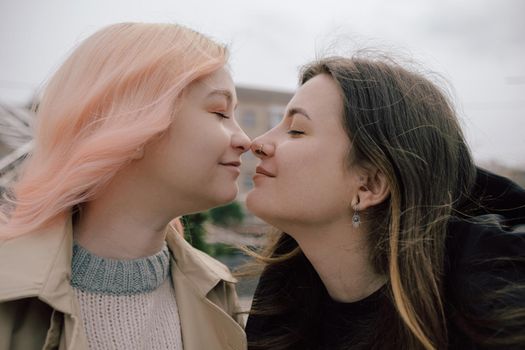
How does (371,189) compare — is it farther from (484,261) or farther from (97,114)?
(97,114)

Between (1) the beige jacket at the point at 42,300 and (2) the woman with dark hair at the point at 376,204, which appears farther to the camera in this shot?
(2) the woman with dark hair at the point at 376,204

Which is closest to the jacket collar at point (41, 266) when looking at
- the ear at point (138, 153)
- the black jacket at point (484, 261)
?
the ear at point (138, 153)

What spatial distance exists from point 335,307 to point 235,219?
18336mm

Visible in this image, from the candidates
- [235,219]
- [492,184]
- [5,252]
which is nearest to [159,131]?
[5,252]

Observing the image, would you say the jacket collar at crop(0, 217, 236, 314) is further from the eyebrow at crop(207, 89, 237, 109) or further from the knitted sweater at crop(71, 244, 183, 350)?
the eyebrow at crop(207, 89, 237, 109)

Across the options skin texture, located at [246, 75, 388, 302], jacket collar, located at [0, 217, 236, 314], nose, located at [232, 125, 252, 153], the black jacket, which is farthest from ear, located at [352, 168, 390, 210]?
jacket collar, located at [0, 217, 236, 314]

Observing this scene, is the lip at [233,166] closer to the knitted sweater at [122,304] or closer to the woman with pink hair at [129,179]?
the woman with pink hair at [129,179]

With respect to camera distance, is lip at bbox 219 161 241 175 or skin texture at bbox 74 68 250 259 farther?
lip at bbox 219 161 241 175

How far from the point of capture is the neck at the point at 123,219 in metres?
1.96

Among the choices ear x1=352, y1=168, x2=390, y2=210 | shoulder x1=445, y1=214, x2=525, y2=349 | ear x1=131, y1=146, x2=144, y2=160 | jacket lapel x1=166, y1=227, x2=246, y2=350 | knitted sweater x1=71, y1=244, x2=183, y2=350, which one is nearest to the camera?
shoulder x1=445, y1=214, x2=525, y2=349

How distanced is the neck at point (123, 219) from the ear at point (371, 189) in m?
0.92

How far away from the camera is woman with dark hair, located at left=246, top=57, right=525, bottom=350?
1.99 m

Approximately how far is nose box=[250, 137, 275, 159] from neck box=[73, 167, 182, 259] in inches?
25.0

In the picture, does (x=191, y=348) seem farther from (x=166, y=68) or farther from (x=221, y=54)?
(x=221, y=54)
